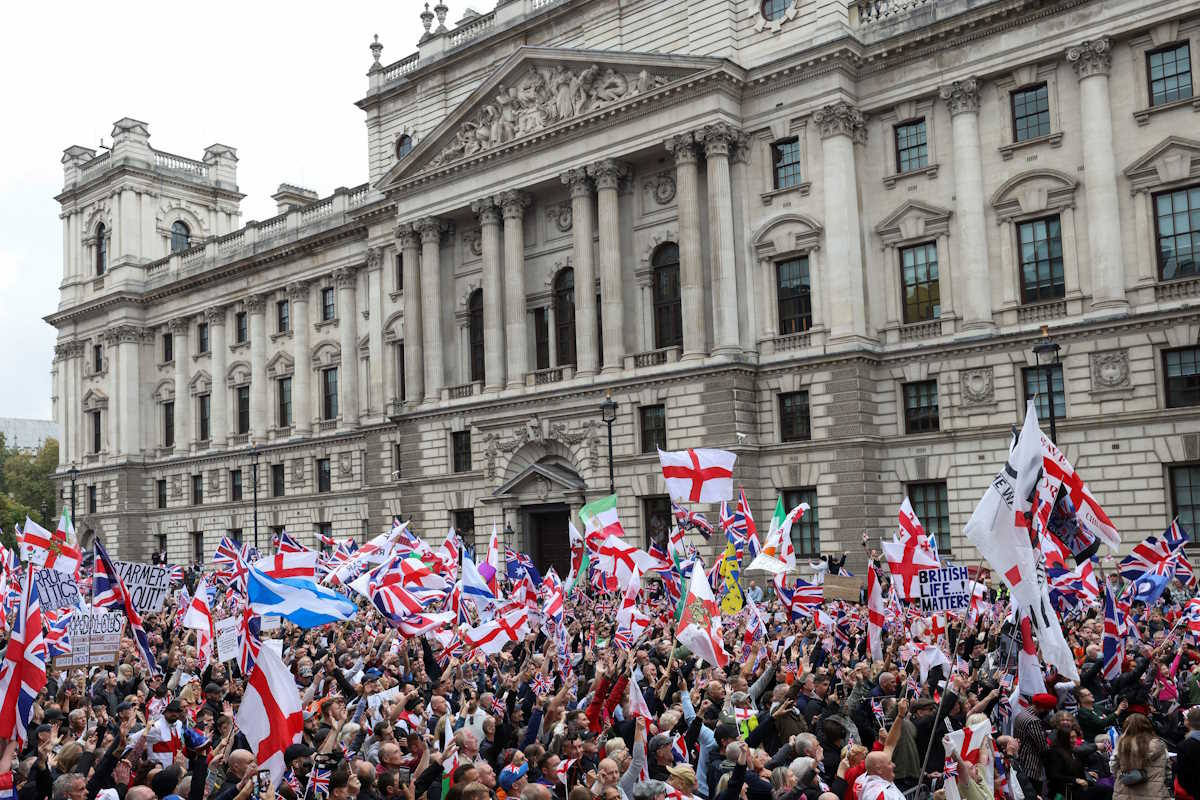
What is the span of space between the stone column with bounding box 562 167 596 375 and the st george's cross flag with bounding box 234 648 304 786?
106 feet

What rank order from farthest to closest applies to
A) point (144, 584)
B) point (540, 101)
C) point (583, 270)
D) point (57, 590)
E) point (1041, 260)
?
1. point (540, 101)
2. point (583, 270)
3. point (1041, 260)
4. point (57, 590)
5. point (144, 584)

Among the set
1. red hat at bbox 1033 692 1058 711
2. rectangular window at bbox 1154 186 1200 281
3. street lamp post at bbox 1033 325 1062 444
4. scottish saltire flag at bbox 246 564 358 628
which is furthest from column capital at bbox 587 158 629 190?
red hat at bbox 1033 692 1058 711

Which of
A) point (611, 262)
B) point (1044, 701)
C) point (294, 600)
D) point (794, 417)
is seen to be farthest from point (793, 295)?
point (1044, 701)

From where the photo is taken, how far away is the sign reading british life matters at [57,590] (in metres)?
23.3

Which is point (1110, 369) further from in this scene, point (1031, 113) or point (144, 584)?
point (144, 584)

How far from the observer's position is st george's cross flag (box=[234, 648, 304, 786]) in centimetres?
1094

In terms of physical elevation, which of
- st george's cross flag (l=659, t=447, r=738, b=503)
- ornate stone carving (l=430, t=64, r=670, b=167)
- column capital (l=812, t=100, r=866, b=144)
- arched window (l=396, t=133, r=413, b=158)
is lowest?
st george's cross flag (l=659, t=447, r=738, b=503)

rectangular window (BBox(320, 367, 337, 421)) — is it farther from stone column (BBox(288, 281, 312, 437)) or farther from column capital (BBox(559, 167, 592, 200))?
column capital (BBox(559, 167, 592, 200))

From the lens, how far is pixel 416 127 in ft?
178

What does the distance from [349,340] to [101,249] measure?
2611 centimetres

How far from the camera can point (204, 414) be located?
228 ft

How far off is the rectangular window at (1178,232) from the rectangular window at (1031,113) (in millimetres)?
4338

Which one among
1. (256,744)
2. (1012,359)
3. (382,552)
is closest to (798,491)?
(1012,359)

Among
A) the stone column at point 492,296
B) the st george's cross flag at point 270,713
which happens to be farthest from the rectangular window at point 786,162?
the st george's cross flag at point 270,713
